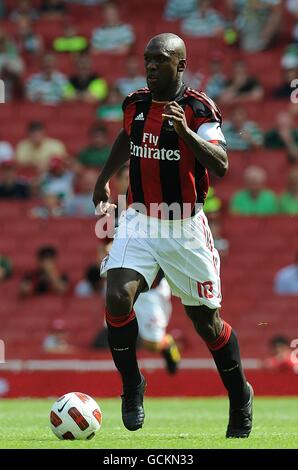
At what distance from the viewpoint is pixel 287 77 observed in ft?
61.3

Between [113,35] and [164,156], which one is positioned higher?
[164,156]

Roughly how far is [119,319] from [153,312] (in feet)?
18.3

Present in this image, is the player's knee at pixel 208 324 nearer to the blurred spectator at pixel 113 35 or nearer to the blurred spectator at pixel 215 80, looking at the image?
the blurred spectator at pixel 215 80

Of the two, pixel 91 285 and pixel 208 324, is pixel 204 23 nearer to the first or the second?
pixel 91 285

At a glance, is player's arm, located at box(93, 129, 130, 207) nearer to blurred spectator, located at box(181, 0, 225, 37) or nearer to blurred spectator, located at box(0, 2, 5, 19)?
blurred spectator, located at box(181, 0, 225, 37)

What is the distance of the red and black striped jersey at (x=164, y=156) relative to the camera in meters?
7.67

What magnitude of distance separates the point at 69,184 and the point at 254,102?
301cm

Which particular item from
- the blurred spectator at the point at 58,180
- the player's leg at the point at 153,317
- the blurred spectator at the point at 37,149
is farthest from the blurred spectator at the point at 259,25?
the player's leg at the point at 153,317

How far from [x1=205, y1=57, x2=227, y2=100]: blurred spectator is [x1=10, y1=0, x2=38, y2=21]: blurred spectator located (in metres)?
4.14

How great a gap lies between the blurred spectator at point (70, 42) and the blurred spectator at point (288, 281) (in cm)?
619

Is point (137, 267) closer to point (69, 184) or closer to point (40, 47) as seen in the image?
point (69, 184)

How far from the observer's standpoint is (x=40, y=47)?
69.5 feet

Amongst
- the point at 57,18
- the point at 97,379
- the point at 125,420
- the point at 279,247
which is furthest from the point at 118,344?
the point at 57,18
